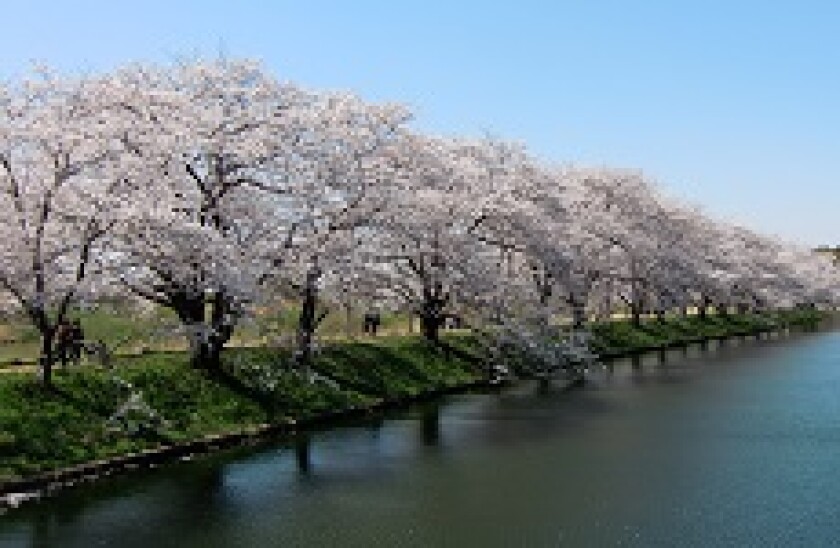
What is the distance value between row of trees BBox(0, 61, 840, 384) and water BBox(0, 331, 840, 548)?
7.93m

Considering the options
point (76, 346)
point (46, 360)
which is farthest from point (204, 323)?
point (46, 360)

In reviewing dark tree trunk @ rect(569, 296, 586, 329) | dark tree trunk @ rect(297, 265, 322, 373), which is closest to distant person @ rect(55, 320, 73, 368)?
dark tree trunk @ rect(297, 265, 322, 373)

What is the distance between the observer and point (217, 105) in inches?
1697

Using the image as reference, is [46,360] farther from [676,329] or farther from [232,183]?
[676,329]

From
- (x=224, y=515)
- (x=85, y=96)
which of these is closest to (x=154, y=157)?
(x=85, y=96)

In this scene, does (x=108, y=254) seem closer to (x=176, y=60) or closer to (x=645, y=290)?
(x=176, y=60)

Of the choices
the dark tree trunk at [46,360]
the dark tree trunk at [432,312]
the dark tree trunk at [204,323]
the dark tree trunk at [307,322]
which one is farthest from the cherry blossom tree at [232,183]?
the dark tree trunk at [432,312]

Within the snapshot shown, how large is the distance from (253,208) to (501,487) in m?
21.0

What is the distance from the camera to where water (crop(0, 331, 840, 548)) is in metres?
23.7

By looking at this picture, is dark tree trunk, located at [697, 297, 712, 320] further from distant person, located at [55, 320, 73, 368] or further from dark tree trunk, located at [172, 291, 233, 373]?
distant person, located at [55, 320, 73, 368]

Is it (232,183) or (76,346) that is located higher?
(232,183)

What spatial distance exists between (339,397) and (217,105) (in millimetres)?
14015

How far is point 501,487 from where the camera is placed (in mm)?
28359

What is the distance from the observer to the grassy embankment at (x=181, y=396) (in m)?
30.8
